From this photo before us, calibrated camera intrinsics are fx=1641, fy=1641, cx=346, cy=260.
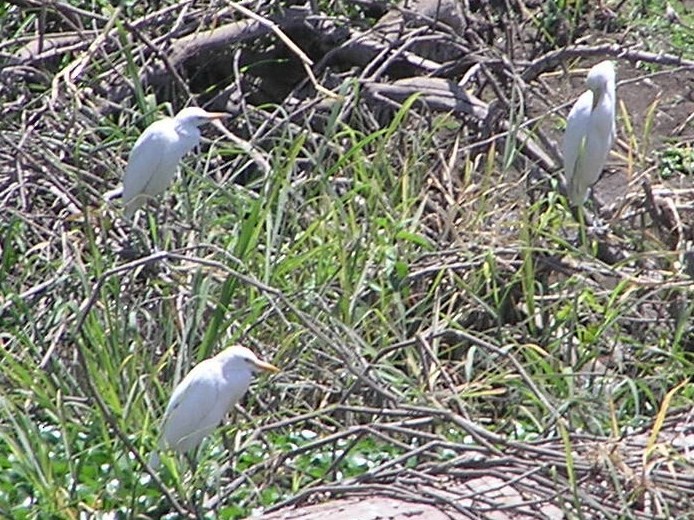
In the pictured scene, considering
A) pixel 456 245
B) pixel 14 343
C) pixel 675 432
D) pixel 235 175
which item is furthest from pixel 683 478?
pixel 235 175

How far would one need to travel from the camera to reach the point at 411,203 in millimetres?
4699

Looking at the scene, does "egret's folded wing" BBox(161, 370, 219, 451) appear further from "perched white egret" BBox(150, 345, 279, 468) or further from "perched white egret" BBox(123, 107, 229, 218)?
"perched white egret" BBox(123, 107, 229, 218)

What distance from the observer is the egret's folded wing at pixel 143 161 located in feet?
14.8

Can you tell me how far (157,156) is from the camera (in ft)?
14.7

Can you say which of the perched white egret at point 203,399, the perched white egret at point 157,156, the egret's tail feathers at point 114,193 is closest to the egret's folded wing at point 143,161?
the perched white egret at point 157,156

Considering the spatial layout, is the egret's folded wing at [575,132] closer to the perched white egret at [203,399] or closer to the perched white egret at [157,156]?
the perched white egret at [157,156]

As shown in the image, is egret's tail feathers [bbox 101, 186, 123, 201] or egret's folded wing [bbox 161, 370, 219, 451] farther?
egret's tail feathers [bbox 101, 186, 123, 201]

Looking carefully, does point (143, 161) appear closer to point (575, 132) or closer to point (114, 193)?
point (114, 193)

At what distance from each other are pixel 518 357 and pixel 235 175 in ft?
3.58

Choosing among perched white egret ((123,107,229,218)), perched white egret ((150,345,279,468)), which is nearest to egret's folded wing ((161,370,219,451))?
perched white egret ((150,345,279,468))

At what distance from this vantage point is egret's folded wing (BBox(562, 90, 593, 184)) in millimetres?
4766

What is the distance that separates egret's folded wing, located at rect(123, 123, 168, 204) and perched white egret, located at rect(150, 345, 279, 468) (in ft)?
3.63

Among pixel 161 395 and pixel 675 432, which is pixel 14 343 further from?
pixel 675 432

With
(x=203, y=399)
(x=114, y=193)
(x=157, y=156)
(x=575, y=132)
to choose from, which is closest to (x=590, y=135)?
(x=575, y=132)
